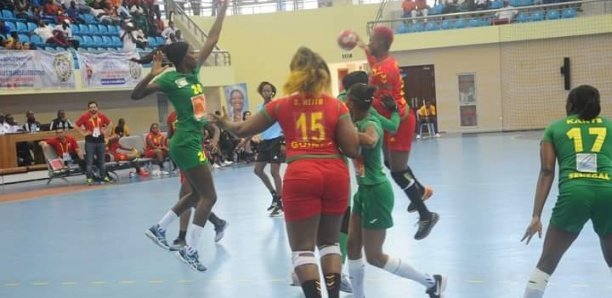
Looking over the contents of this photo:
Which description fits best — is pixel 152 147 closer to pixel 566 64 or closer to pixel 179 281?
pixel 179 281

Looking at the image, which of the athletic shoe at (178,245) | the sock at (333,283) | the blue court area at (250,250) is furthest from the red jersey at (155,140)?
the sock at (333,283)

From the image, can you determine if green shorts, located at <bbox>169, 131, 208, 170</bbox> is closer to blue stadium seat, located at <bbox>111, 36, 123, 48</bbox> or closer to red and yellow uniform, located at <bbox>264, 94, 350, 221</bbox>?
red and yellow uniform, located at <bbox>264, 94, 350, 221</bbox>

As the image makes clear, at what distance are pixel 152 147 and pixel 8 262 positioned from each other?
1292cm

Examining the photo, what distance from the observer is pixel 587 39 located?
98.4 ft

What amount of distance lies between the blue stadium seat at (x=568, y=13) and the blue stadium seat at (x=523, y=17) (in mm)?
1347

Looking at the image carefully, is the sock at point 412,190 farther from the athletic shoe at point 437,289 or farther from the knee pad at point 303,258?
the knee pad at point 303,258

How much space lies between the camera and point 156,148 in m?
22.0

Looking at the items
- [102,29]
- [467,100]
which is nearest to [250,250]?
[102,29]

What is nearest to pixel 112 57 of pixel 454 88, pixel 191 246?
pixel 454 88

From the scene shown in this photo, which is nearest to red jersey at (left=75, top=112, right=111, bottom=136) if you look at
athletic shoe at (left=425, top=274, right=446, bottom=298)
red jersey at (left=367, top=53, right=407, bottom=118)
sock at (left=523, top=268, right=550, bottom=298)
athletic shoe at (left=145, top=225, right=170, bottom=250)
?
athletic shoe at (left=145, top=225, right=170, bottom=250)

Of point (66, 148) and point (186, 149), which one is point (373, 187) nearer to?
point (186, 149)

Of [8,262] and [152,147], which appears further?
[152,147]

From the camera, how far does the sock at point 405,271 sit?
5.95m

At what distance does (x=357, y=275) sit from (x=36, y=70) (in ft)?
62.1
